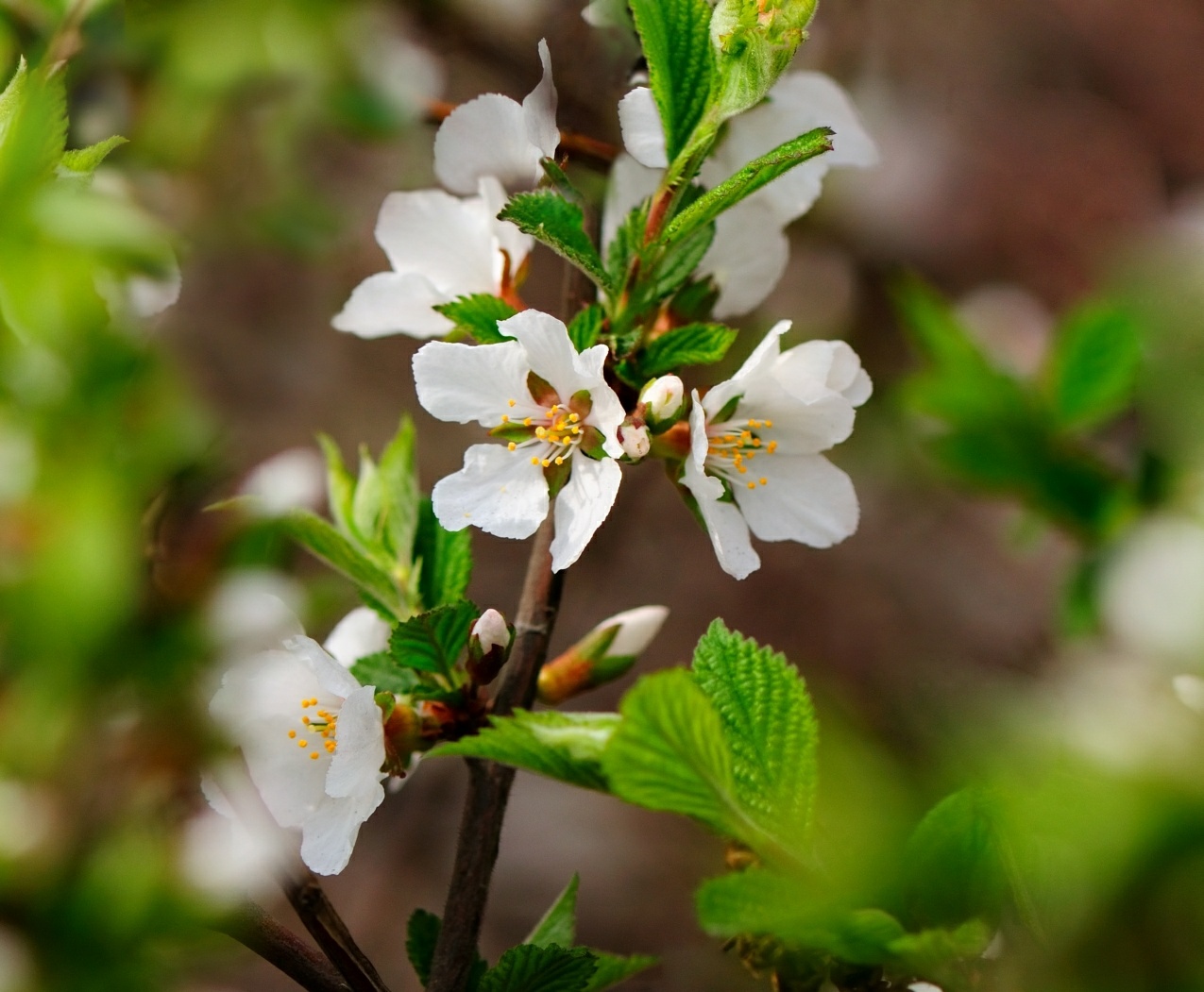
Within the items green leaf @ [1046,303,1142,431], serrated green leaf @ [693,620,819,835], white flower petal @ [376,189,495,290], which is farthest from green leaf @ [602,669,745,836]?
green leaf @ [1046,303,1142,431]

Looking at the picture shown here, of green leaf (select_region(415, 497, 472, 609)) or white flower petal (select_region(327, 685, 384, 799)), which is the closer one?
white flower petal (select_region(327, 685, 384, 799))

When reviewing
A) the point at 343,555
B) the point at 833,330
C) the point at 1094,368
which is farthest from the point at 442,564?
the point at 833,330

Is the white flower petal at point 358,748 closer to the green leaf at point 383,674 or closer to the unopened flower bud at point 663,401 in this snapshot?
the green leaf at point 383,674

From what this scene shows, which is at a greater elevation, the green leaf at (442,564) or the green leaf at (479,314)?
the green leaf at (479,314)

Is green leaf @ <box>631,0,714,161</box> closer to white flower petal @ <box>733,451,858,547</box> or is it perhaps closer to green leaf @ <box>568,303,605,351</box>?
green leaf @ <box>568,303,605,351</box>

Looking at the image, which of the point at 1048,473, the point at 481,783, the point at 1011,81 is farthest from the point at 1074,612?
the point at 1011,81

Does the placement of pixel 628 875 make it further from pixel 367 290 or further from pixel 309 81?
pixel 367 290

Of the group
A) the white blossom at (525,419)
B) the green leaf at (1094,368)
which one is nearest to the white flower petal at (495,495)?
the white blossom at (525,419)
